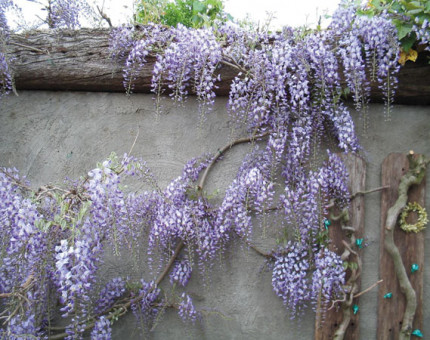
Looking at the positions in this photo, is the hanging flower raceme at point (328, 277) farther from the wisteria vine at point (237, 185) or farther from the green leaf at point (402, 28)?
the green leaf at point (402, 28)

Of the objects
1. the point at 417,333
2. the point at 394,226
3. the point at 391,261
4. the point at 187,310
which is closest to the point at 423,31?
the point at 394,226

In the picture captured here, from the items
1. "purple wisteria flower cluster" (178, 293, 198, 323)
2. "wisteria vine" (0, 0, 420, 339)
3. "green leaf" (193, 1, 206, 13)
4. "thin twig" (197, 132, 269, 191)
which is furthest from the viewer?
"green leaf" (193, 1, 206, 13)

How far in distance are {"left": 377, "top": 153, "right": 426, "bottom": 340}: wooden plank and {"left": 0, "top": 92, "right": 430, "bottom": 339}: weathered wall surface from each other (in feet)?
0.15

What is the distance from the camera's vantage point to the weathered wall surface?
2260 mm

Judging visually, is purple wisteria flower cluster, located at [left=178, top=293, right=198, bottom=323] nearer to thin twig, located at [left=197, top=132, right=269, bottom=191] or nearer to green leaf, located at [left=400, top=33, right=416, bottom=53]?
thin twig, located at [left=197, top=132, right=269, bottom=191]

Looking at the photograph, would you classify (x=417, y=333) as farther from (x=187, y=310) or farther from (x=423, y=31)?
(x=423, y=31)

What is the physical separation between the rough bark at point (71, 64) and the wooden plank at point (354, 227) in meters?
0.47

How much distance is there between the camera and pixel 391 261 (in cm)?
219

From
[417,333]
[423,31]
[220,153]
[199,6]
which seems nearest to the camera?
[423,31]

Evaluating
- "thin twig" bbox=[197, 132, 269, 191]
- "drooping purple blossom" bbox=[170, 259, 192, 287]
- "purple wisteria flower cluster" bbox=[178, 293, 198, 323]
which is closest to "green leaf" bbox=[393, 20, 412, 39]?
"thin twig" bbox=[197, 132, 269, 191]

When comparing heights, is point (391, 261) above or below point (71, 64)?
below

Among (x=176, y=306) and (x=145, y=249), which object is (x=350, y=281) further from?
(x=145, y=249)

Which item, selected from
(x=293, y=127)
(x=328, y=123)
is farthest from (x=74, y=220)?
(x=328, y=123)

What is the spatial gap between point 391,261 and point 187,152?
1284 mm
